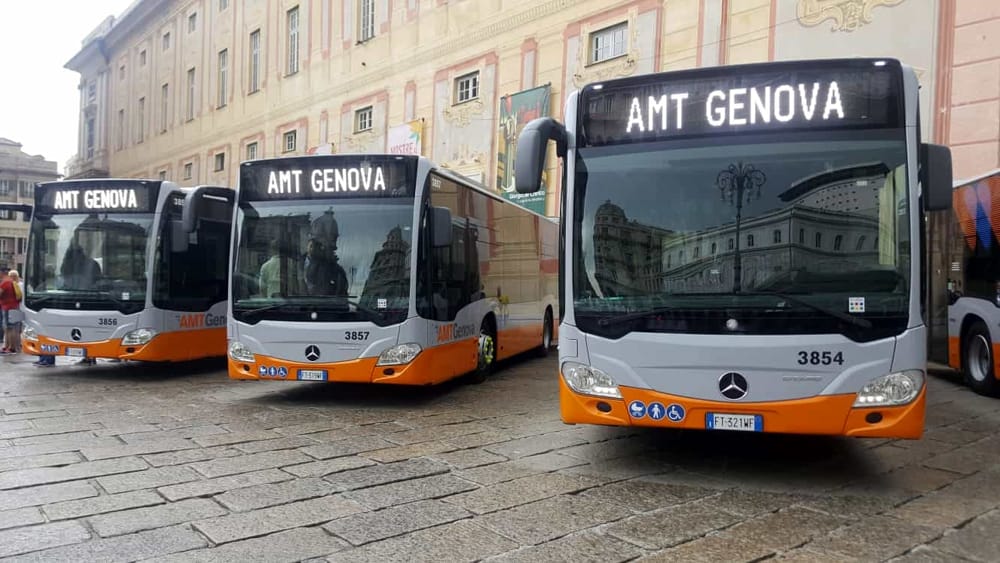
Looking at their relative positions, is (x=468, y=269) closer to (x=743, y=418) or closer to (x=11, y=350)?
(x=743, y=418)

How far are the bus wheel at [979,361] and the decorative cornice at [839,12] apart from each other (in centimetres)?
639

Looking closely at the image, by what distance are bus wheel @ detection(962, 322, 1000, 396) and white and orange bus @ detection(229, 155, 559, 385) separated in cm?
639

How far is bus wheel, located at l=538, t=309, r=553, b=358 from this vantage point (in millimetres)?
14469

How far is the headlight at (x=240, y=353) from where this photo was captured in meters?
8.33

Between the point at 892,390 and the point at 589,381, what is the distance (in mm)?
1925

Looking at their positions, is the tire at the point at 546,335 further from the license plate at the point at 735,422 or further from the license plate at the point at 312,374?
the license plate at the point at 735,422

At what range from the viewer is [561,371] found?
561 centimetres

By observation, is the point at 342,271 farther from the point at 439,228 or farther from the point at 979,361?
the point at 979,361

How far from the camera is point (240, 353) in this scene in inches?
331

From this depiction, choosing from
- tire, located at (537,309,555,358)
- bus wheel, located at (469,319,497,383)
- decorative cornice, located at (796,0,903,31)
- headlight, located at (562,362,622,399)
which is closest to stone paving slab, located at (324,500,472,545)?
headlight, located at (562,362,622,399)

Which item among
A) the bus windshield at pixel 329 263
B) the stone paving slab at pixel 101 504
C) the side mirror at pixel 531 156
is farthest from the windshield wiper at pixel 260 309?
the side mirror at pixel 531 156

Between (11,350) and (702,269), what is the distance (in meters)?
14.1

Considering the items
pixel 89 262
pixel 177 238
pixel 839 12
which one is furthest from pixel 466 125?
pixel 89 262

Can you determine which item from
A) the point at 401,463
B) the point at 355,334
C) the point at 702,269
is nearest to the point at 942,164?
the point at 702,269
